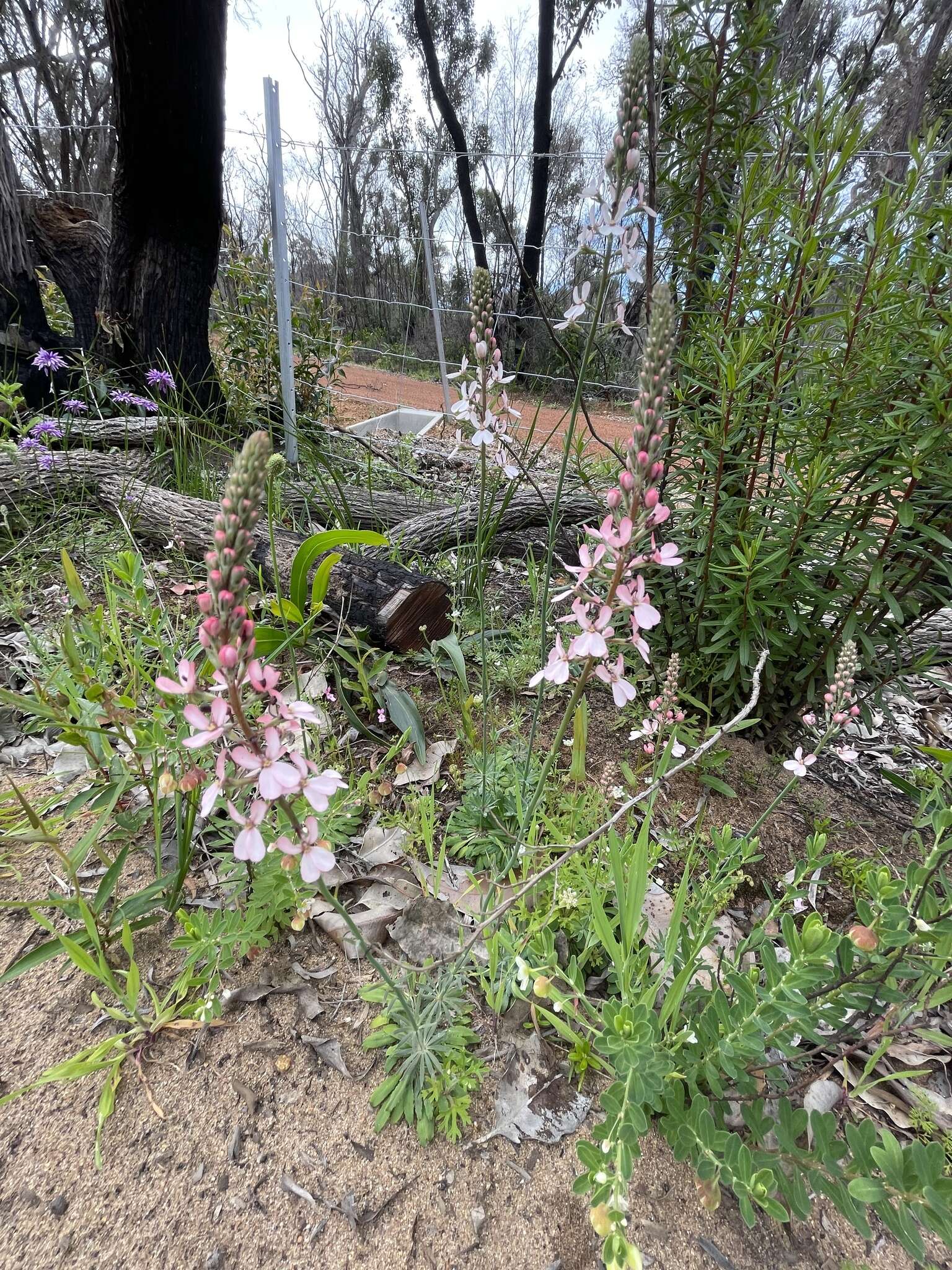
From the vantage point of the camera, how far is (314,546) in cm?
186

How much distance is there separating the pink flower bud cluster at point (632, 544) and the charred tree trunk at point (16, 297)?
171 inches

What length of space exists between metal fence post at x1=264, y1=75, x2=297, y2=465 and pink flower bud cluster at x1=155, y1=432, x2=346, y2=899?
3304mm

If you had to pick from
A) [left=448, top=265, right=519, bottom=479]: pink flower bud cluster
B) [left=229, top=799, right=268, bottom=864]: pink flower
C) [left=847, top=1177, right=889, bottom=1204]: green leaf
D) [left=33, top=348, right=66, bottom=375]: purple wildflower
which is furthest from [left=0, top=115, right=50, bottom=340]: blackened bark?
[left=847, top=1177, right=889, bottom=1204]: green leaf

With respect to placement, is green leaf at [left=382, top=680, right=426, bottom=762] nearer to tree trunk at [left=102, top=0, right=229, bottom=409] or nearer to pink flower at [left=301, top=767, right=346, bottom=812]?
pink flower at [left=301, top=767, right=346, bottom=812]

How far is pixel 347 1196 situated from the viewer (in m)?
1.13

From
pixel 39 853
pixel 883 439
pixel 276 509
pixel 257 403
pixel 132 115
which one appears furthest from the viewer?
pixel 132 115

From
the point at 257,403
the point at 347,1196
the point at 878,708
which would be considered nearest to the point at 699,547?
the point at 878,708

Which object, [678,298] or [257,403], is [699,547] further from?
[257,403]

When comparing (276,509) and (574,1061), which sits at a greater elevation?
(276,509)

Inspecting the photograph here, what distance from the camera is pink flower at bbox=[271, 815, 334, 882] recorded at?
830 millimetres

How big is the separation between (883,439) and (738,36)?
1126mm

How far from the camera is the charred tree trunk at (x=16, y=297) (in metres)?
3.78

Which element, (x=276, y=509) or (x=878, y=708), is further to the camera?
(x=276, y=509)

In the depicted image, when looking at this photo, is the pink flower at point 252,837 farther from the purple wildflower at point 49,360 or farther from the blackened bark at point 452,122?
the blackened bark at point 452,122
